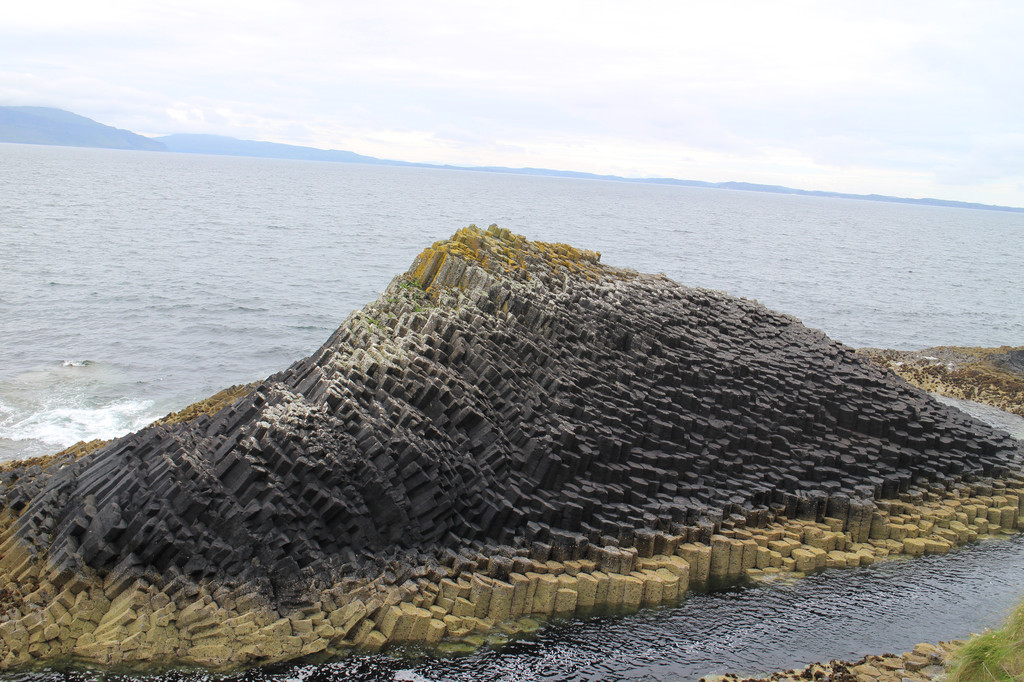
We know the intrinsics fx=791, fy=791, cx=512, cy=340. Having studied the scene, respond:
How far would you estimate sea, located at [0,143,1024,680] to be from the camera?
14898 millimetres

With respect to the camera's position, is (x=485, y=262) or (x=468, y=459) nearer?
(x=468, y=459)

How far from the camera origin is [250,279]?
57469 millimetres

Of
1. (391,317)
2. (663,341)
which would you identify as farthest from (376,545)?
(663,341)

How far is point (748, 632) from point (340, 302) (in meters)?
40.5

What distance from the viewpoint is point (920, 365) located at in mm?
38344

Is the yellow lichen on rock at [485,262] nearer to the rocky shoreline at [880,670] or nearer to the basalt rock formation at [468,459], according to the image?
the basalt rock formation at [468,459]

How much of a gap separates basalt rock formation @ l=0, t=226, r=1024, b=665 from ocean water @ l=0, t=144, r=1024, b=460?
11.9m

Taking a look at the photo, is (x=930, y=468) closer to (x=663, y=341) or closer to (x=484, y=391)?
(x=663, y=341)

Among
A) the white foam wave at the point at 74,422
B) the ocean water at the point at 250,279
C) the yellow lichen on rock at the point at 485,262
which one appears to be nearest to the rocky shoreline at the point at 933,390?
the ocean water at the point at 250,279

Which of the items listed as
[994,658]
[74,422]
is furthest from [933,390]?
[74,422]

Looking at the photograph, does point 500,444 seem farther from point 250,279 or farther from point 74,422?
point 250,279

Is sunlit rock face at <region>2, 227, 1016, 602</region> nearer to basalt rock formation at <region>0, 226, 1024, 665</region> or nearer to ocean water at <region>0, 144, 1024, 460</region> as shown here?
basalt rock formation at <region>0, 226, 1024, 665</region>

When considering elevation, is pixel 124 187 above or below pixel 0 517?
above

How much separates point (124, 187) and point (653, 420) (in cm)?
13544
